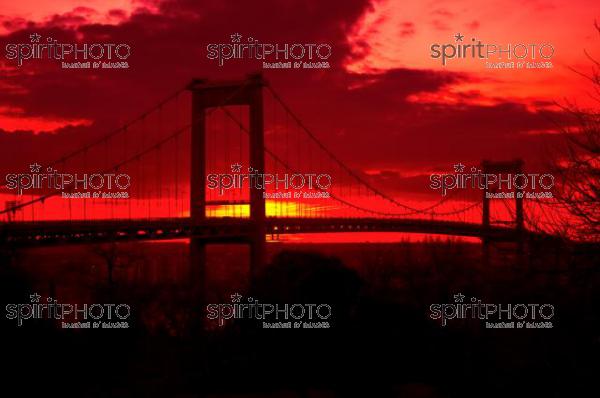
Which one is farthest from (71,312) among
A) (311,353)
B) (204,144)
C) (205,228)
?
(204,144)

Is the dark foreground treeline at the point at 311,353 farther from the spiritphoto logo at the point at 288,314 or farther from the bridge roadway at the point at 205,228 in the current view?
the bridge roadway at the point at 205,228

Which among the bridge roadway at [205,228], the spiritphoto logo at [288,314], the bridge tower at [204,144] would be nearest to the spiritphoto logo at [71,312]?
the spiritphoto logo at [288,314]

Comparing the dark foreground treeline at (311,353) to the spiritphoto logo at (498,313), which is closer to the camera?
the spiritphoto logo at (498,313)

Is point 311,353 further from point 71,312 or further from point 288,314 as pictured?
point 71,312

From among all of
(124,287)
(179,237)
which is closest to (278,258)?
(124,287)

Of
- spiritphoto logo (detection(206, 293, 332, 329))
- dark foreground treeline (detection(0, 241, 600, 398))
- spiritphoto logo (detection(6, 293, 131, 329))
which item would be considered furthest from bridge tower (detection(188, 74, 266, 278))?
spiritphoto logo (detection(206, 293, 332, 329))

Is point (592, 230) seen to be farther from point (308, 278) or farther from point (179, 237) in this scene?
point (179, 237)

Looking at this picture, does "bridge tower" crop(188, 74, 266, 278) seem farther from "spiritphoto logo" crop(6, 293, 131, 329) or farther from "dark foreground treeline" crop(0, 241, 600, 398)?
"dark foreground treeline" crop(0, 241, 600, 398)
